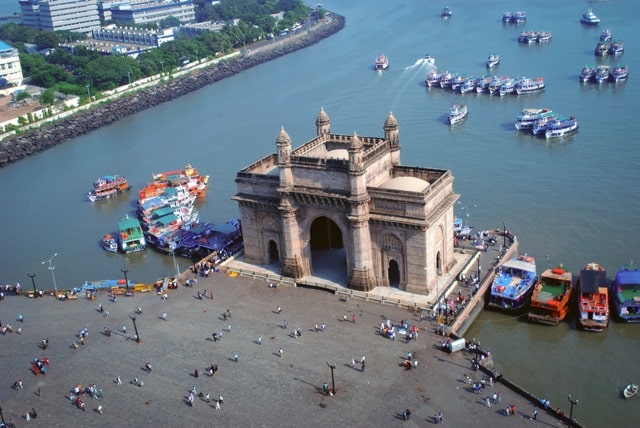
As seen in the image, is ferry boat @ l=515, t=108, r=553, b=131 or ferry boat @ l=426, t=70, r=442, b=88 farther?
ferry boat @ l=426, t=70, r=442, b=88

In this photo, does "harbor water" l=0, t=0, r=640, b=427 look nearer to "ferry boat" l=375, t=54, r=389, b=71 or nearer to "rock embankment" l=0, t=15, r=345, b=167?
"ferry boat" l=375, t=54, r=389, b=71

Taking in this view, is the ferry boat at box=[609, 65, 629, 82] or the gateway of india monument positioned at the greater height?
the gateway of india monument

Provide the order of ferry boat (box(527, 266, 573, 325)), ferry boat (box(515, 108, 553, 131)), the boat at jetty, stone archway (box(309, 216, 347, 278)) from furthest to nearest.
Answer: ferry boat (box(515, 108, 553, 131)) → the boat at jetty → stone archway (box(309, 216, 347, 278)) → ferry boat (box(527, 266, 573, 325))

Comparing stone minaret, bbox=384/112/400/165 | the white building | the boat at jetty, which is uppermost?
stone minaret, bbox=384/112/400/165

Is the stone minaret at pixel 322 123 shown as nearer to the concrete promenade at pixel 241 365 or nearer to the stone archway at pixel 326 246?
the stone archway at pixel 326 246

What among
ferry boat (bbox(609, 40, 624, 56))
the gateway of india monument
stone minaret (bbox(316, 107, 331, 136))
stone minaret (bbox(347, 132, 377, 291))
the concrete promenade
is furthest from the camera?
ferry boat (bbox(609, 40, 624, 56))

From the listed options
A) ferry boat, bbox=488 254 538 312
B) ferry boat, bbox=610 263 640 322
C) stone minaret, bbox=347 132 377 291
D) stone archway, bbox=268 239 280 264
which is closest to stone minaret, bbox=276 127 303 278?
stone archway, bbox=268 239 280 264
